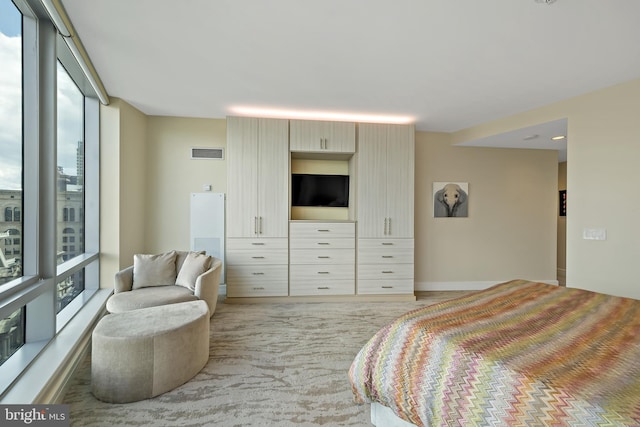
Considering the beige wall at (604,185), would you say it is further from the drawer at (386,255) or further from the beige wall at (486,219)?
the drawer at (386,255)

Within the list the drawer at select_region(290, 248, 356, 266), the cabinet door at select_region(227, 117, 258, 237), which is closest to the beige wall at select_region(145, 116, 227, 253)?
the cabinet door at select_region(227, 117, 258, 237)

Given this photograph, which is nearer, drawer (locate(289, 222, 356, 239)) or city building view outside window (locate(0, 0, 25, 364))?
city building view outside window (locate(0, 0, 25, 364))

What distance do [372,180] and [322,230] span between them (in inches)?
41.6

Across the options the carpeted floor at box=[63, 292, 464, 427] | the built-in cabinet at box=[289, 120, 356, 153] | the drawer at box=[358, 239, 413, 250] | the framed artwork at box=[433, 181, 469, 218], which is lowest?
the carpeted floor at box=[63, 292, 464, 427]

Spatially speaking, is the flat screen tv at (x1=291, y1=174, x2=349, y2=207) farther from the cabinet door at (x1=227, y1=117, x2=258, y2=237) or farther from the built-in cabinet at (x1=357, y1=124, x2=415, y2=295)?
the cabinet door at (x1=227, y1=117, x2=258, y2=237)

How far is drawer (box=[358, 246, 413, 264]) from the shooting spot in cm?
438

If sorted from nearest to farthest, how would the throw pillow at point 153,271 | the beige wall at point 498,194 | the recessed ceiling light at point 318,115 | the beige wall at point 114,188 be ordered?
the beige wall at point 498,194 < the throw pillow at point 153,271 < the beige wall at point 114,188 < the recessed ceiling light at point 318,115

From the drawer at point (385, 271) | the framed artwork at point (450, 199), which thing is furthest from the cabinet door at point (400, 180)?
the framed artwork at point (450, 199)

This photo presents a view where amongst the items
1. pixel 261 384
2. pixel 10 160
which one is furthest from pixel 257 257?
pixel 10 160

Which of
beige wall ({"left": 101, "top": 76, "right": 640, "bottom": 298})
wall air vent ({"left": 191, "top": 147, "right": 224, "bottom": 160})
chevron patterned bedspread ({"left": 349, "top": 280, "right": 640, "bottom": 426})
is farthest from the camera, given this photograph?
wall air vent ({"left": 191, "top": 147, "right": 224, "bottom": 160})

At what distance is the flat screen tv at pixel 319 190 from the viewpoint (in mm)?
4676

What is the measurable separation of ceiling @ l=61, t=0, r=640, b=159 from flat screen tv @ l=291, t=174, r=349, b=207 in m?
1.27

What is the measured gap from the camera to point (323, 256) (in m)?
4.30

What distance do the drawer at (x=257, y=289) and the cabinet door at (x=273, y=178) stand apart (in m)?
0.70
